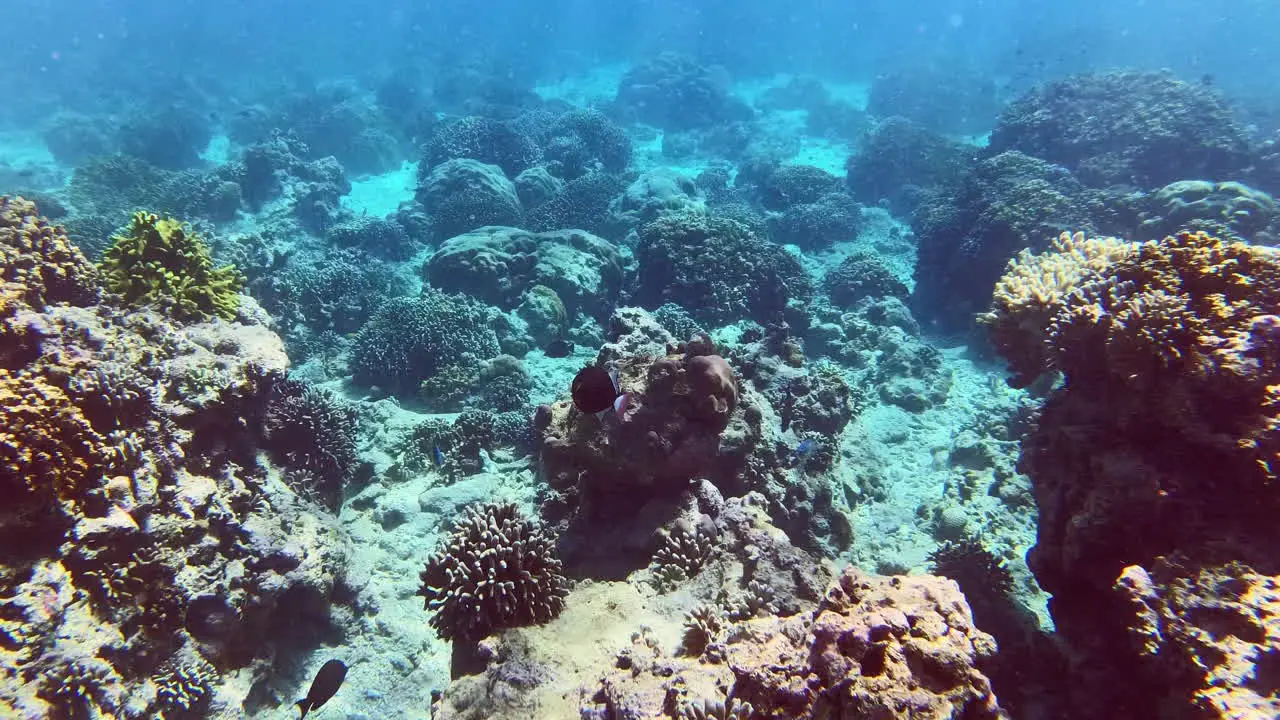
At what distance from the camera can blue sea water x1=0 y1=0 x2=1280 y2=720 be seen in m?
3.51

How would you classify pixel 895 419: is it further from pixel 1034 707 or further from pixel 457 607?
pixel 457 607

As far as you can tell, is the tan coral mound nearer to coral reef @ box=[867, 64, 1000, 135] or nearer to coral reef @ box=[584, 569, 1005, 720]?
coral reef @ box=[584, 569, 1005, 720]

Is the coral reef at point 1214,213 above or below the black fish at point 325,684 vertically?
above

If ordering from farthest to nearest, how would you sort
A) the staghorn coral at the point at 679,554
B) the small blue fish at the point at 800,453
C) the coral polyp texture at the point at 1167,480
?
the small blue fish at the point at 800,453 < the staghorn coral at the point at 679,554 < the coral polyp texture at the point at 1167,480

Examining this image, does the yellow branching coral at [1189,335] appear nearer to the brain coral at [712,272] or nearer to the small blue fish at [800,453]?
the small blue fish at [800,453]

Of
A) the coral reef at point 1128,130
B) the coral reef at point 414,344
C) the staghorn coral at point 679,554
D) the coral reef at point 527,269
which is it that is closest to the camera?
the staghorn coral at point 679,554

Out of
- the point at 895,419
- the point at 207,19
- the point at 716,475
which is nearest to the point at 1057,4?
the point at 895,419

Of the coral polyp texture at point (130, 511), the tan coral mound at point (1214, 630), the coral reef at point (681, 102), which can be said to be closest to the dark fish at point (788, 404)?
the tan coral mound at point (1214, 630)

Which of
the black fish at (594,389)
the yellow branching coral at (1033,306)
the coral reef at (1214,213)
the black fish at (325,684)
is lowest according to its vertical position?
the black fish at (325,684)

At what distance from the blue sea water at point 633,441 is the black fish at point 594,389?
39.4 inches

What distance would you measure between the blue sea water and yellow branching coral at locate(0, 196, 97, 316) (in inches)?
1.6

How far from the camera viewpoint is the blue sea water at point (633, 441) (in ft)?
11.5

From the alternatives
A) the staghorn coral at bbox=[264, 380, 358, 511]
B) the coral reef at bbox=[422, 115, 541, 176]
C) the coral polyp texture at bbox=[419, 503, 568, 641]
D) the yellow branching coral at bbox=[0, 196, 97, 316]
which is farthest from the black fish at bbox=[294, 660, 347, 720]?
the coral reef at bbox=[422, 115, 541, 176]

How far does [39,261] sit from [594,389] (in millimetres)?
5279
